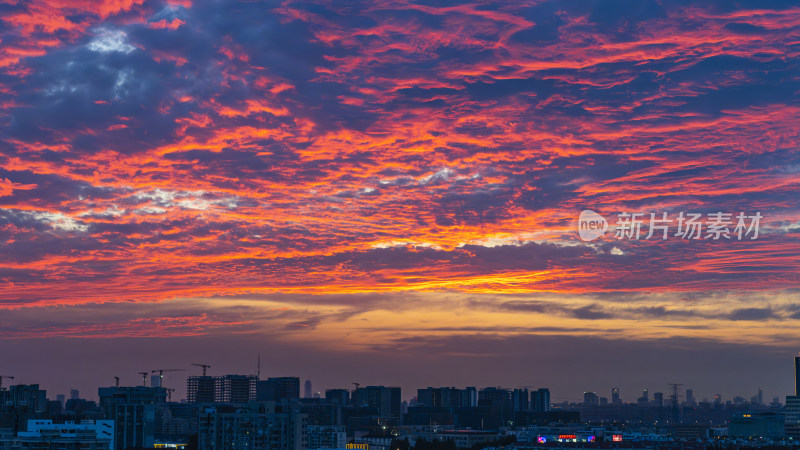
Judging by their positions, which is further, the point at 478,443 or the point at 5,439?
the point at 478,443

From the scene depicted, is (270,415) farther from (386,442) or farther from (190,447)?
(386,442)

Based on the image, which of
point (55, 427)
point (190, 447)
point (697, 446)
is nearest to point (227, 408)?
point (190, 447)

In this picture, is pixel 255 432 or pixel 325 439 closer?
pixel 255 432

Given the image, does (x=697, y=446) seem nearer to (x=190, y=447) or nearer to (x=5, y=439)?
(x=190, y=447)

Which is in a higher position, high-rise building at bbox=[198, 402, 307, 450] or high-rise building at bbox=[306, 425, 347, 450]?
high-rise building at bbox=[198, 402, 307, 450]

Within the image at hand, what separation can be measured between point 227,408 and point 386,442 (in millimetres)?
36534

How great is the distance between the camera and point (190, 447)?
164375 millimetres

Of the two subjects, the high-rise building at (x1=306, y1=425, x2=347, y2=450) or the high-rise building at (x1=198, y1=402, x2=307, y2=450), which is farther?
the high-rise building at (x1=306, y1=425, x2=347, y2=450)

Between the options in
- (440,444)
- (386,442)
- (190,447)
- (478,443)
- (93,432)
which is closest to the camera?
(93,432)

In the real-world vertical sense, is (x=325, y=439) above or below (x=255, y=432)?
below

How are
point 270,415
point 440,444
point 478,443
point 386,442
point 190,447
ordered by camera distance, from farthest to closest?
point 386,442 → point 478,443 → point 190,447 → point 440,444 → point 270,415

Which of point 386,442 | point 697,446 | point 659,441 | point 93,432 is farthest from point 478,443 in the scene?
point 93,432

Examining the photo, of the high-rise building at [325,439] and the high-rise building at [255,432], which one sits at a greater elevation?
the high-rise building at [255,432]

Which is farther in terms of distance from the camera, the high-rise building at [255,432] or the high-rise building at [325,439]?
the high-rise building at [325,439]
